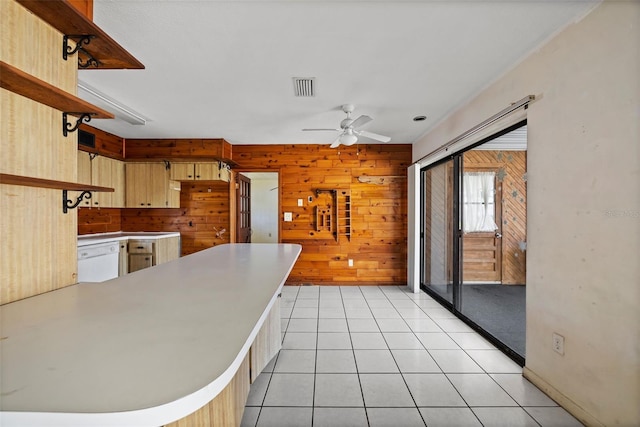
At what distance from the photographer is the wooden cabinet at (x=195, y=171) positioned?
4422mm

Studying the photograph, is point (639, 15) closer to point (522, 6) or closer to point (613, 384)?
point (522, 6)

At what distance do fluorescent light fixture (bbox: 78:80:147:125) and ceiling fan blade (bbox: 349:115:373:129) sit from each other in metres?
2.53

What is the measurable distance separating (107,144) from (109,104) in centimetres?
172

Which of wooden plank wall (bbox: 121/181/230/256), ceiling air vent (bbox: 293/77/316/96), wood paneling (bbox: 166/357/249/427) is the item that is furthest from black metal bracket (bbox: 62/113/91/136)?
wooden plank wall (bbox: 121/181/230/256)

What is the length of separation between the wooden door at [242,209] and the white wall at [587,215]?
426 centimetres

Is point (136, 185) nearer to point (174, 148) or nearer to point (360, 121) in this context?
point (174, 148)

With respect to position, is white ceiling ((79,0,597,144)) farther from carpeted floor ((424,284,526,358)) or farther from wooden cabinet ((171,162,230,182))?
carpeted floor ((424,284,526,358))

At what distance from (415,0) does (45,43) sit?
6.16ft

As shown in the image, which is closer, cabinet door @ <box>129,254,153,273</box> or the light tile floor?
the light tile floor

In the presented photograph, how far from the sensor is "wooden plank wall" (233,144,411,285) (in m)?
4.68

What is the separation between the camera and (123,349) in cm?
70

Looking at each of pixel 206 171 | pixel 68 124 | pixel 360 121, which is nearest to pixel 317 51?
pixel 360 121

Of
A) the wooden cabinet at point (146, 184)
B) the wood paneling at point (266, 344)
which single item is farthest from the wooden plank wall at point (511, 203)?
the wooden cabinet at point (146, 184)

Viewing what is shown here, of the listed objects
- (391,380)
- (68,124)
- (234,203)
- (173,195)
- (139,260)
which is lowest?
(391,380)
